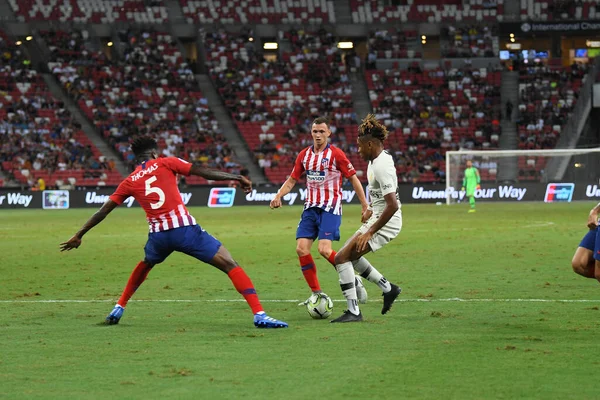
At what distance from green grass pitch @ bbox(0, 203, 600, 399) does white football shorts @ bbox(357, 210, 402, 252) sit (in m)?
0.85

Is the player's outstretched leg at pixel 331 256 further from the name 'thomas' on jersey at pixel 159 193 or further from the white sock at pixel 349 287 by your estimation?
the name 'thomas' on jersey at pixel 159 193

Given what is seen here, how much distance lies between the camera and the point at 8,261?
19.5 m

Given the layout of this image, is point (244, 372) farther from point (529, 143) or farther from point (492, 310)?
point (529, 143)

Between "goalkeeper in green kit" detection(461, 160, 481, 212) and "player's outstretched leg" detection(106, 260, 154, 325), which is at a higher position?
"player's outstretched leg" detection(106, 260, 154, 325)

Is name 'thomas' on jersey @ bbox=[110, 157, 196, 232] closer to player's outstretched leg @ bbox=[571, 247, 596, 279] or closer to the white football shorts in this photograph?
the white football shorts

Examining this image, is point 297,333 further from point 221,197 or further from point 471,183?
point 221,197

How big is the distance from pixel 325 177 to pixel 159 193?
230 centimetres

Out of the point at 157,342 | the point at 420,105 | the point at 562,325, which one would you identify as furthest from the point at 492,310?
the point at 420,105

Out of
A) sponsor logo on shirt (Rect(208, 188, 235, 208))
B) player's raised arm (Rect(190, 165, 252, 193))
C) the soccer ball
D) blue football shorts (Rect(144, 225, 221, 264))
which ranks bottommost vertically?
sponsor logo on shirt (Rect(208, 188, 235, 208))

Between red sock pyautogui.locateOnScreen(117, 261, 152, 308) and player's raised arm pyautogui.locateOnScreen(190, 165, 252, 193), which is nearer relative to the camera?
player's raised arm pyautogui.locateOnScreen(190, 165, 252, 193)

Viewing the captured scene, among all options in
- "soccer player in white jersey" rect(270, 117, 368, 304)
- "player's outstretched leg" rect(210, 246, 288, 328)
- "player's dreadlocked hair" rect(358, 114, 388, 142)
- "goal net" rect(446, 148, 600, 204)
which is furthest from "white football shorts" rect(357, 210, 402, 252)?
"goal net" rect(446, 148, 600, 204)

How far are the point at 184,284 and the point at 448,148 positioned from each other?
129 ft

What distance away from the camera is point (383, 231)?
34.9 feet

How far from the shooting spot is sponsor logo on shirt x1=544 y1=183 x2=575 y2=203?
45.1m
